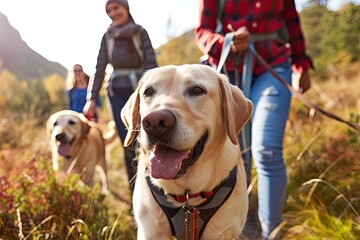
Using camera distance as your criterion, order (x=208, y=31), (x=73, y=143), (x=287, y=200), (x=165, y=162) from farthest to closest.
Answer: (x=73, y=143), (x=287, y=200), (x=208, y=31), (x=165, y=162)

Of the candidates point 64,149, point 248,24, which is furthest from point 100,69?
point 248,24

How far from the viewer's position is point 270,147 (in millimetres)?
2150

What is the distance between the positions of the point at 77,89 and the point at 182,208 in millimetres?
5027

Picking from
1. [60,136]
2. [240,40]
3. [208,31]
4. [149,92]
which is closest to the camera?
[149,92]

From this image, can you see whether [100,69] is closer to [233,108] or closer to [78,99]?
[233,108]

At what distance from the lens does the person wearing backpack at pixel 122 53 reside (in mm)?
3264

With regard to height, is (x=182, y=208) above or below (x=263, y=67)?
below

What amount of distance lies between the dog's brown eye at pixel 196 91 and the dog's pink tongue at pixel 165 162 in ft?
1.12

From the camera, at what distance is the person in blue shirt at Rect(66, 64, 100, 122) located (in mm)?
6113

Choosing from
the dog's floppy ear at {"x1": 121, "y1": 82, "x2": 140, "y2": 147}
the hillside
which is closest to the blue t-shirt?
the hillside

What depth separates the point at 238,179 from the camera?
72.1 inches

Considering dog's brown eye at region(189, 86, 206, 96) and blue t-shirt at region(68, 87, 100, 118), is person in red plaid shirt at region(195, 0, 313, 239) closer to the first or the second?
dog's brown eye at region(189, 86, 206, 96)

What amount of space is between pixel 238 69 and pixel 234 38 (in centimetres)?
29

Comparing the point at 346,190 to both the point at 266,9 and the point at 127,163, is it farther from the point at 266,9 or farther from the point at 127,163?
the point at 127,163
